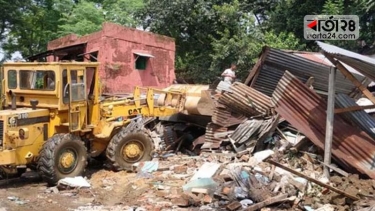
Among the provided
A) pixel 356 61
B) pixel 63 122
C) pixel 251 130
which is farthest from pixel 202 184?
pixel 356 61

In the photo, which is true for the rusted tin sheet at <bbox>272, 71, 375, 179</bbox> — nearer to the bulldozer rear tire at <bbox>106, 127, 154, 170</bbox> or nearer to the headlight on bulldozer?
the bulldozer rear tire at <bbox>106, 127, 154, 170</bbox>

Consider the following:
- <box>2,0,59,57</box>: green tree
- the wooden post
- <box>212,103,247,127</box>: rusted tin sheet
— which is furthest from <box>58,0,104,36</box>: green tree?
the wooden post

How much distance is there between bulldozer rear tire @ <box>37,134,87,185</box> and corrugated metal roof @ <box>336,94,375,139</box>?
5.09m

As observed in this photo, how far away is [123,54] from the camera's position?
18031mm

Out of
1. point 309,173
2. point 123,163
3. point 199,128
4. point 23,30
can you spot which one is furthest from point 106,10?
point 309,173

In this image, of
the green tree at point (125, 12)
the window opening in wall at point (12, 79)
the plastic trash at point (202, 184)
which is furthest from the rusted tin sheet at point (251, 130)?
the green tree at point (125, 12)

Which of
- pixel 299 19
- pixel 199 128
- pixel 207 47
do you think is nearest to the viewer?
pixel 199 128

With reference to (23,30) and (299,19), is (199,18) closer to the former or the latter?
(299,19)

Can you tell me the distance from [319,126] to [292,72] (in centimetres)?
252

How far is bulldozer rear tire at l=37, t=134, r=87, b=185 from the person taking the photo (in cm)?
847

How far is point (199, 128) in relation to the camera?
12.2m

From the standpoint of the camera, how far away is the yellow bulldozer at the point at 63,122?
846cm

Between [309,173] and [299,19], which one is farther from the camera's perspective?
[299,19]

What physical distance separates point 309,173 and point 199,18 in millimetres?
13134
